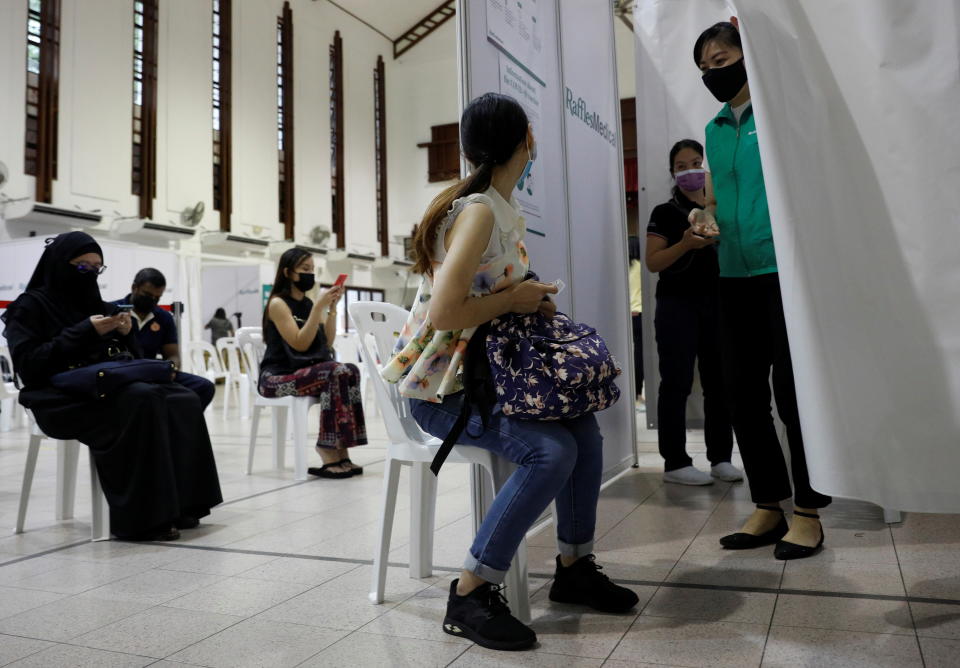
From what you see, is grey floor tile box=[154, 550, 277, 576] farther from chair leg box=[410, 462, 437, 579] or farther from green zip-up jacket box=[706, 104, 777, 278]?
green zip-up jacket box=[706, 104, 777, 278]

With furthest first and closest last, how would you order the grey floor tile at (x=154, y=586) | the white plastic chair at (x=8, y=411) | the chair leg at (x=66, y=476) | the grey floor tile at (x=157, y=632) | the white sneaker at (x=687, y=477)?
1. the white plastic chair at (x=8, y=411)
2. the white sneaker at (x=687, y=477)
3. the chair leg at (x=66, y=476)
4. the grey floor tile at (x=154, y=586)
5. the grey floor tile at (x=157, y=632)

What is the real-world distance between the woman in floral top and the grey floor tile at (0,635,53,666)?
32.3 inches

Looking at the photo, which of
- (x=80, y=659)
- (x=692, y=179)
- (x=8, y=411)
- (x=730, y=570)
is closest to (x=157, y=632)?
(x=80, y=659)

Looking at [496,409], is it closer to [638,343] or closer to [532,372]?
[532,372]

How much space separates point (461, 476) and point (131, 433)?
159 centimetres

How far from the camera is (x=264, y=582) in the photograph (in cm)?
202

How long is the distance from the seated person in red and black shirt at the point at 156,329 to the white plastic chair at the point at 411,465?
1.01 m

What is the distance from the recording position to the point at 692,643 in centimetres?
147

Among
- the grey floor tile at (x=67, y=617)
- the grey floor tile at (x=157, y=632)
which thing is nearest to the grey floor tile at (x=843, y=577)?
the grey floor tile at (x=157, y=632)

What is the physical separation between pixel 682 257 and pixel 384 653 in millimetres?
2099

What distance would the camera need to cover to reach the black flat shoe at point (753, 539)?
2.14 meters

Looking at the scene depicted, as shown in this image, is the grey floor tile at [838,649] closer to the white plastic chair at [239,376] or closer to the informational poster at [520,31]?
the informational poster at [520,31]

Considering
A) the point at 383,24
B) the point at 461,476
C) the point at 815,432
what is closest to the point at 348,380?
the point at 461,476

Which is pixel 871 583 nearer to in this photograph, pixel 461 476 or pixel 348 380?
pixel 461 476
